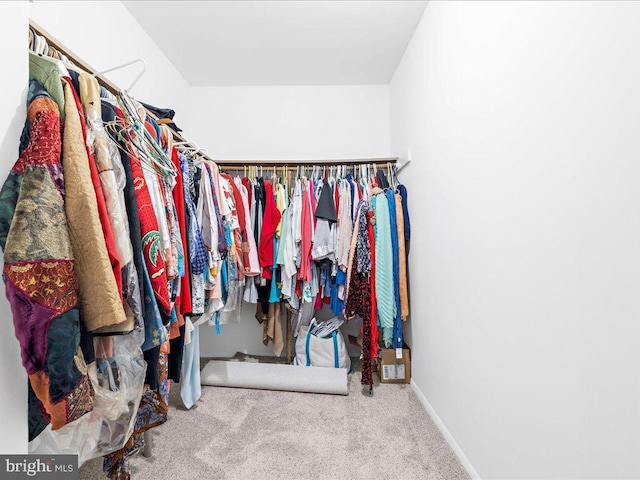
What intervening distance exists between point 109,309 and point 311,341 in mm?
1821

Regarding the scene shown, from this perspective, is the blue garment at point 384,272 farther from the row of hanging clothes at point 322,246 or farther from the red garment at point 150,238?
the red garment at point 150,238

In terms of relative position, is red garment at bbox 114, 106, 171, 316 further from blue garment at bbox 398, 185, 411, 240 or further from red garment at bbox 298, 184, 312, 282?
blue garment at bbox 398, 185, 411, 240

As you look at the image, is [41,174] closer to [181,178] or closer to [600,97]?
[181,178]

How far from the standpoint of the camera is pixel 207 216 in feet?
5.44

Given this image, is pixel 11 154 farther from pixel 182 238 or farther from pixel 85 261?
pixel 182 238

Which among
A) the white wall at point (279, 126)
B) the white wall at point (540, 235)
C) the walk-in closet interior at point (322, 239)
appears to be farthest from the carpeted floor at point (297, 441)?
the white wall at point (279, 126)

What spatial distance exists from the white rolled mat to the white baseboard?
0.51 meters

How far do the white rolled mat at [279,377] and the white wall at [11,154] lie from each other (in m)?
1.64

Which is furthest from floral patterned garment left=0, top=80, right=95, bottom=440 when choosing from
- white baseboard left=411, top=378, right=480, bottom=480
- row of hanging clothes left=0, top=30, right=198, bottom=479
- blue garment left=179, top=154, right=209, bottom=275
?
white baseboard left=411, top=378, right=480, bottom=480

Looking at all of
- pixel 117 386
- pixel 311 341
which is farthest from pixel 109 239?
pixel 311 341

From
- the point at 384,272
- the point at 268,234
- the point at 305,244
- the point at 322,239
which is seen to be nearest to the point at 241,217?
the point at 268,234

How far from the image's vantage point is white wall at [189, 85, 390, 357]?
276cm

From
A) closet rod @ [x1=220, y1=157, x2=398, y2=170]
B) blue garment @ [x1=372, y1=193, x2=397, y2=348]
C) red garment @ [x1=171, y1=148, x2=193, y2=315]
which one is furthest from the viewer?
closet rod @ [x1=220, y1=157, x2=398, y2=170]

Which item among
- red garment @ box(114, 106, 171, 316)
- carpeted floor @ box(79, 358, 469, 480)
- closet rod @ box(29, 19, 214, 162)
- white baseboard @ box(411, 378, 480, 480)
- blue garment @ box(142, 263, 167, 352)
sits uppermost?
closet rod @ box(29, 19, 214, 162)
